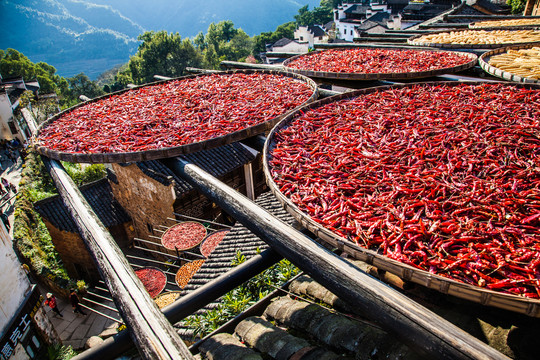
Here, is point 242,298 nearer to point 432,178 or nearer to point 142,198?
point 432,178

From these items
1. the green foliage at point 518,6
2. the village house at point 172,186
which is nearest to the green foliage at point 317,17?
the green foliage at point 518,6

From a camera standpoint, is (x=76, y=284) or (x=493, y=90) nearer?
(x=493, y=90)

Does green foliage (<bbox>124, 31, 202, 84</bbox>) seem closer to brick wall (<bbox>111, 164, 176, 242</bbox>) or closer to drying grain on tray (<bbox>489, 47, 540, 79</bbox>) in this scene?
brick wall (<bbox>111, 164, 176, 242</bbox>)

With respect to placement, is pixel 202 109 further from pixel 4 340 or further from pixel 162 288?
pixel 4 340

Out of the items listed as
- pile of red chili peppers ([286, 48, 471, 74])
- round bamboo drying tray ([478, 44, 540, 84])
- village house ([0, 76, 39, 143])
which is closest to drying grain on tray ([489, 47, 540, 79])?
round bamboo drying tray ([478, 44, 540, 84])

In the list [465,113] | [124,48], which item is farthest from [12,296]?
[124,48]

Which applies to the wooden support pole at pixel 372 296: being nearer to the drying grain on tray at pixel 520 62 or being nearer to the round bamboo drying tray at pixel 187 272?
the drying grain on tray at pixel 520 62
